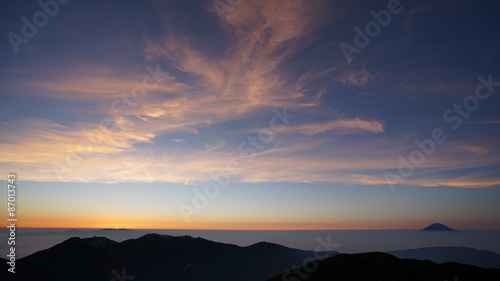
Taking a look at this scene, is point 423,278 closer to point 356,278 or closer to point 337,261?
point 356,278

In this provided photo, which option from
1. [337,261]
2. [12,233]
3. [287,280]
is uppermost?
[12,233]

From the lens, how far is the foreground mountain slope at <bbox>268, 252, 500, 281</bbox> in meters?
122

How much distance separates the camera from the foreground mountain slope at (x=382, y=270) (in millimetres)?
122188

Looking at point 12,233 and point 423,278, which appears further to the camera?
point 423,278

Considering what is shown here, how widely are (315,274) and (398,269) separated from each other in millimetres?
40092

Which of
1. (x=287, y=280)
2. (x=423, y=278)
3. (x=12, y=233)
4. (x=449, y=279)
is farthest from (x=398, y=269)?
(x=12, y=233)

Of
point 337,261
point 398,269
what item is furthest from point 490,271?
point 337,261

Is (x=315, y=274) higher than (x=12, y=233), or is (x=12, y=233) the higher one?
(x=12, y=233)

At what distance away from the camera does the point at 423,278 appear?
130500mm

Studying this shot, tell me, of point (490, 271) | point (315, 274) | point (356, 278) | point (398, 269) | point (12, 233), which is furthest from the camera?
point (315, 274)

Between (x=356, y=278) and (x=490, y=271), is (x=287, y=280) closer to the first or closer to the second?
(x=356, y=278)

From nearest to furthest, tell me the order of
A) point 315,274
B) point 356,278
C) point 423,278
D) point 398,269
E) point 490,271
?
point 490,271, point 423,278, point 398,269, point 356,278, point 315,274

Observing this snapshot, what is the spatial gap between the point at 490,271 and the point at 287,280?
89601 millimetres

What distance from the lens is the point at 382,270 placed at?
150 meters
